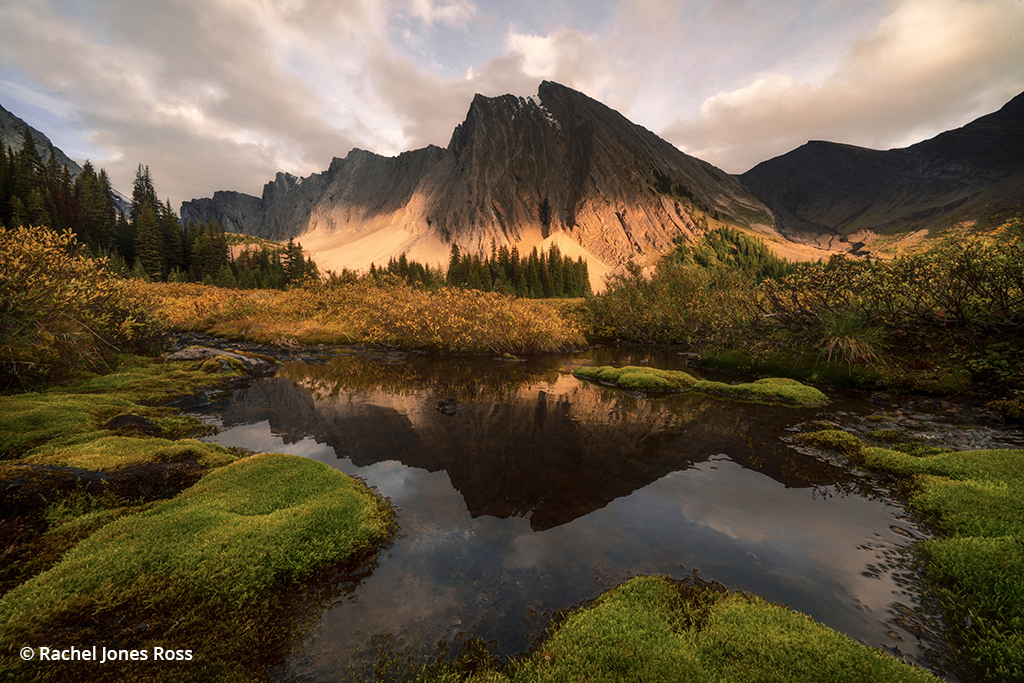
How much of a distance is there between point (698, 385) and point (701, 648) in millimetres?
19512

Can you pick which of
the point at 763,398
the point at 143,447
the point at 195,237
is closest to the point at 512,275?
the point at 195,237

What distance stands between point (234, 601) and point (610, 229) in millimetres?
206972

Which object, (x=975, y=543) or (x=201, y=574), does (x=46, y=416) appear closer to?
(x=201, y=574)

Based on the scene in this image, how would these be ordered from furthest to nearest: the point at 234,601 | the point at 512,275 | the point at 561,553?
1. the point at 512,275
2. the point at 561,553
3. the point at 234,601

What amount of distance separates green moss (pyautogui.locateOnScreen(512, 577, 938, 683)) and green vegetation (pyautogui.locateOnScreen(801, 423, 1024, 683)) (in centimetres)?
150

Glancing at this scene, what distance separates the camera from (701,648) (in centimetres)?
505

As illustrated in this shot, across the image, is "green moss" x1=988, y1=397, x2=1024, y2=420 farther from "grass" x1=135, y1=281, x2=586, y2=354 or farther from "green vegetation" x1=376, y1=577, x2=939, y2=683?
"grass" x1=135, y1=281, x2=586, y2=354

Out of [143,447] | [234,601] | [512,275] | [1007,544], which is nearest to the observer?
[234,601]

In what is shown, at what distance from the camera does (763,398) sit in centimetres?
1973

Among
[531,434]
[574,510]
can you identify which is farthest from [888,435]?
[531,434]

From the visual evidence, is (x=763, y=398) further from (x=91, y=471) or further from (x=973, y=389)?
(x=91, y=471)

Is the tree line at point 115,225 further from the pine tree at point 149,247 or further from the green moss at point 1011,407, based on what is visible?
the green moss at point 1011,407

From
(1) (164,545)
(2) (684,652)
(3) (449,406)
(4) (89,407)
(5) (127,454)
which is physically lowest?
(2) (684,652)

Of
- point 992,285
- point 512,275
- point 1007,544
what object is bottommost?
point 1007,544
